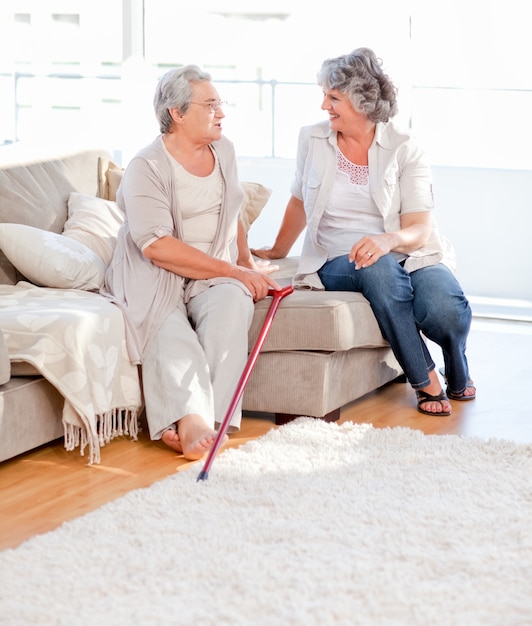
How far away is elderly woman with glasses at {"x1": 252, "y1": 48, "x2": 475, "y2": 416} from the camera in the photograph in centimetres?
357

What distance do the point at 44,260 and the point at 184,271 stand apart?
437 millimetres

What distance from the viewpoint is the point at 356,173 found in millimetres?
3740

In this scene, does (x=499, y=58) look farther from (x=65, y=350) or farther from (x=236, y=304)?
(x=65, y=350)

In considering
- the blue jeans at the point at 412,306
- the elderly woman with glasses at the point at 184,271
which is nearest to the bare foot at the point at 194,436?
the elderly woman with glasses at the point at 184,271

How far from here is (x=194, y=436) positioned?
9.91 ft

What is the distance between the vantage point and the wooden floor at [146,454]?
2.64 m

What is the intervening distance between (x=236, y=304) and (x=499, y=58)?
120 inches

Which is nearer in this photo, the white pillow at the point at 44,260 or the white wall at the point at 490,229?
the white pillow at the point at 44,260

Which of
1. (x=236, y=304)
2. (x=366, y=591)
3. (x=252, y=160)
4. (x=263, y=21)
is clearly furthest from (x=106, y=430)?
(x=263, y=21)

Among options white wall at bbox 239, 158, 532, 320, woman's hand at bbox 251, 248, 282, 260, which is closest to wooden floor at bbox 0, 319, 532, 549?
woman's hand at bbox 251, 248, 282, 260

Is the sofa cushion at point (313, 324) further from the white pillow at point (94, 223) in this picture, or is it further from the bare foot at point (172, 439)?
the white pillow at point (94, 223)

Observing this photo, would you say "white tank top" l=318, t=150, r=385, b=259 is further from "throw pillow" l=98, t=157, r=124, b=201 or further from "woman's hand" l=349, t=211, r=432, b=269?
"throw pillow" l=98, t=157, r=124, b=201

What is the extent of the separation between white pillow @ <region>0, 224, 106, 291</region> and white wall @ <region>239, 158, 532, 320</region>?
8.91 feet

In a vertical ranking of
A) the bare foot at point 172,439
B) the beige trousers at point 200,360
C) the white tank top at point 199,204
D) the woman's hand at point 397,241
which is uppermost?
the white tank top at point 199,204
